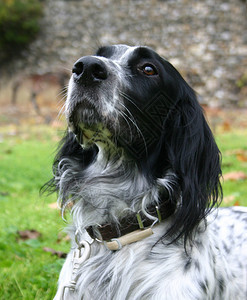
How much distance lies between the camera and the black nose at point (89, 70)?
209 cm

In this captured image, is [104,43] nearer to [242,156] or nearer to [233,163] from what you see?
[242,156]

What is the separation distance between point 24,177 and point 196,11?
1076 centimetres

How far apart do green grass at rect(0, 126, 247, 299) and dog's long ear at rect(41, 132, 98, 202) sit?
401 mm

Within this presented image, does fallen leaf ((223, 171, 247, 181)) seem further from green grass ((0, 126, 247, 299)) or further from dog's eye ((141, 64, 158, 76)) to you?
dog's eye ((141, 64, 158, 76))

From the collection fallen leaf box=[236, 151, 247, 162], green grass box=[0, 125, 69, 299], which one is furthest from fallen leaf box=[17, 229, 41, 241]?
fallen leaf box=[236, 151, 247, 162]

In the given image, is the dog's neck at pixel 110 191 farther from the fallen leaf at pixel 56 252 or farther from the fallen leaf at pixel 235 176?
the fallen leaf at pixel 235 176

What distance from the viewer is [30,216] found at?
14.9ft

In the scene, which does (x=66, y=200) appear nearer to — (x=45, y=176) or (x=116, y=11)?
(x=45, y=176)

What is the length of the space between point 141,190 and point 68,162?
1.91ft

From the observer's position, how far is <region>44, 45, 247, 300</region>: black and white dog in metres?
2.12

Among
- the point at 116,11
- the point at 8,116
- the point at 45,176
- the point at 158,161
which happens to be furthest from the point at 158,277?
the point at 116,11

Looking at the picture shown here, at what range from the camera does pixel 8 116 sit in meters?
14.3


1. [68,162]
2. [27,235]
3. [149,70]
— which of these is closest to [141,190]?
[68,162]

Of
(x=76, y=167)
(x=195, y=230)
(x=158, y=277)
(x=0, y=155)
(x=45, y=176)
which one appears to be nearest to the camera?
(x=158, y=277)
